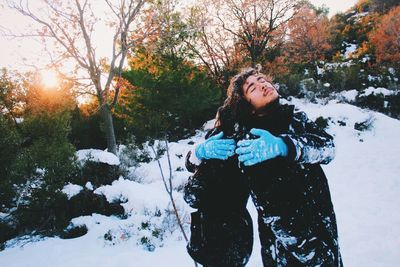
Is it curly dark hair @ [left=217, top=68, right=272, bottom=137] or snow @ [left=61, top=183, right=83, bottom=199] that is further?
snow @ [left=61, top=183, right=83, bottom=199]

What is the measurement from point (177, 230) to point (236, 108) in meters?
4.40

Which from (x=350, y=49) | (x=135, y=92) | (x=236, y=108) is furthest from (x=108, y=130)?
(x=350, y=49)

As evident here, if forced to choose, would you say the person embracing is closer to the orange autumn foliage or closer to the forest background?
the forest background

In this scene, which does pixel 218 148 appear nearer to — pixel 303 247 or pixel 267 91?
pixel 267 91

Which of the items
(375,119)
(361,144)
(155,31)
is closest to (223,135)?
(361,144)

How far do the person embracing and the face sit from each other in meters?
0.01

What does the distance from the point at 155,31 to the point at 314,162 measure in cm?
1215

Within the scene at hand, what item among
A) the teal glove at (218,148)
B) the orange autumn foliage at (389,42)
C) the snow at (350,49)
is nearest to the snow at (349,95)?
the orange autumn foliage at (389,42)

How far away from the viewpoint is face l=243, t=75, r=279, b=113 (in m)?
1.52

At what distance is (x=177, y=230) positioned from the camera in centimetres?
546

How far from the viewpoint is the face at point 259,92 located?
1.52 metres

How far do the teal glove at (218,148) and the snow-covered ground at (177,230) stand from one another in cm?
284

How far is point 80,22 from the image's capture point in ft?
36.9

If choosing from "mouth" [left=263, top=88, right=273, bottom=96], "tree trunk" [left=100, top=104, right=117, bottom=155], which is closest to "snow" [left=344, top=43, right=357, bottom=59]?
"tree trunk" [left=100, top=104, right=117, bottom=155]
